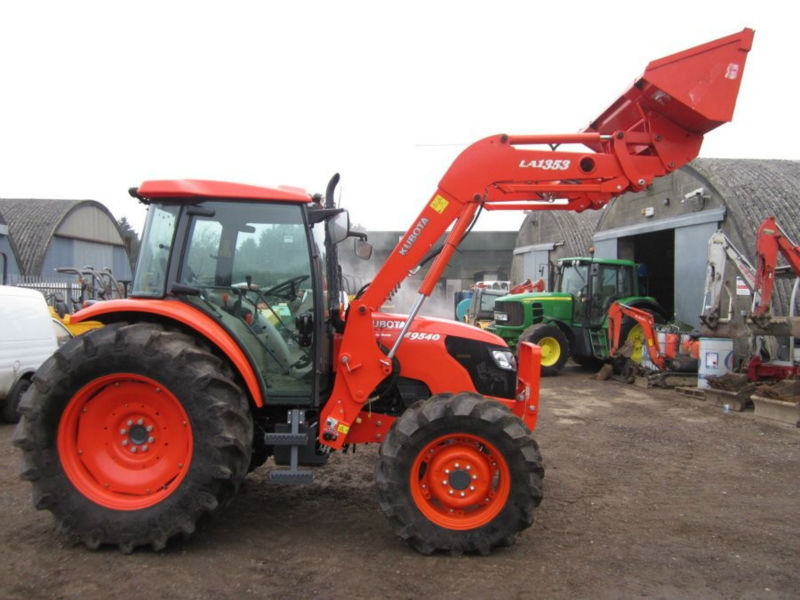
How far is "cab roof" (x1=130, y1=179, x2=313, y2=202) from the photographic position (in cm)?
426

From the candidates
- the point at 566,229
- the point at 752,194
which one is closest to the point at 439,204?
the point at 752,194

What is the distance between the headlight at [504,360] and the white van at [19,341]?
21.2 feet

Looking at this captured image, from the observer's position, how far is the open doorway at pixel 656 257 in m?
18.6

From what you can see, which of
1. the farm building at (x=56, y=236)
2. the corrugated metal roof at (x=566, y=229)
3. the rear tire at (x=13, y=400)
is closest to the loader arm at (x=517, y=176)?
the rear tire at (x=13, y=400)

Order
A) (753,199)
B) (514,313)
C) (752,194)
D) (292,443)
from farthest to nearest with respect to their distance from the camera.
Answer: (514,313)
(752,194)
(753,199)
(292,443)

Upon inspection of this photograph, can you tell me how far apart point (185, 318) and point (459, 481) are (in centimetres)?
206

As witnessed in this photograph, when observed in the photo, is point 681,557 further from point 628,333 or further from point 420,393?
point 628,333

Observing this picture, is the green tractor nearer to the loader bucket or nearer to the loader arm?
the loader arm

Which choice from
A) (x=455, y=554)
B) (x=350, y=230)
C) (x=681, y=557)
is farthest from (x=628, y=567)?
(x=350, y=230)

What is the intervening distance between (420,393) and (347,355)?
0.68 metres

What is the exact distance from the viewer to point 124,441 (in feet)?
13.6

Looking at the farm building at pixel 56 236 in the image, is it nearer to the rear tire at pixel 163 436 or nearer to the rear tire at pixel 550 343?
the rear tire at pixel 550 343

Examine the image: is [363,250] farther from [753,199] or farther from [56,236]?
[56,236]

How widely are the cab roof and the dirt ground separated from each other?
230 cm
